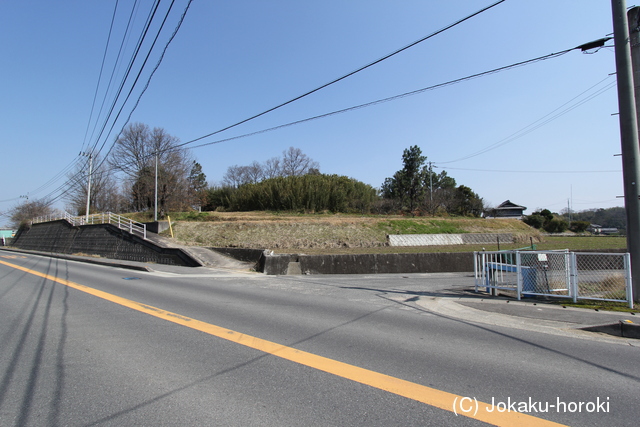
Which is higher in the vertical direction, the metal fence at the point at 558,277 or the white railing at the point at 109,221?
the white railing at the point at 109,221

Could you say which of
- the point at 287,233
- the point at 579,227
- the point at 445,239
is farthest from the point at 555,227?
the point at 287,233

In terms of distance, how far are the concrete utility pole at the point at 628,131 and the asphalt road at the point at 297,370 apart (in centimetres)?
364

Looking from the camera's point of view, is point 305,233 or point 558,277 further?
point 305,233

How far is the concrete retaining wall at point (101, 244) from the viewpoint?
70.1 ft

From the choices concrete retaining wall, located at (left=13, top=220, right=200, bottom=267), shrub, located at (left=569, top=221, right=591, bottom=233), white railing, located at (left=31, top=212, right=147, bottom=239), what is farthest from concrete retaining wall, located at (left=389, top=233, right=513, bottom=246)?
shrub, located at (left=569, top=221, right=591, bottom=233)

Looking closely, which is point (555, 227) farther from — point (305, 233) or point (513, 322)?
point (513, 322)

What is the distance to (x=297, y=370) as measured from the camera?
4.31 metres

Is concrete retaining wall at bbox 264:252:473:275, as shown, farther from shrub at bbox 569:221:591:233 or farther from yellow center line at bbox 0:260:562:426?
shrub at bbox 569:221:591:233

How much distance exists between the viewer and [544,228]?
57156mm

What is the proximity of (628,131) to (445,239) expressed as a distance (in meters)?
22.8

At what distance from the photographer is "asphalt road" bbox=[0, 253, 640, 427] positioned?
130 inches

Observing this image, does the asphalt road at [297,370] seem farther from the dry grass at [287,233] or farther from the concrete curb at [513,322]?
the dry grass at [287,233]

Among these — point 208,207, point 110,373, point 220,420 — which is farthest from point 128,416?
point 208,207

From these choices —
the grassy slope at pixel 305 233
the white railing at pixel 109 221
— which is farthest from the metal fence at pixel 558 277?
the white railing at pixel 109 221
